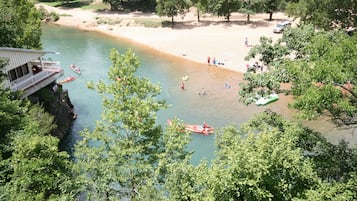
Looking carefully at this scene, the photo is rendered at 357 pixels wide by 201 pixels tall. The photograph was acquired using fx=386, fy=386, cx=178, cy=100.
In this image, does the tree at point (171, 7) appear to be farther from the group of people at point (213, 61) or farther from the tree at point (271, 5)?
the group of people at point (213, 61)

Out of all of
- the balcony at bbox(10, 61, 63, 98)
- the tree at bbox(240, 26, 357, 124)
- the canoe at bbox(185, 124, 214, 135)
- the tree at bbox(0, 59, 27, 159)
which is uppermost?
the tree at bbox(240, 26, 357, 124)

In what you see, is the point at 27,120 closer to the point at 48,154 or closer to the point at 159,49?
the point at 48,154

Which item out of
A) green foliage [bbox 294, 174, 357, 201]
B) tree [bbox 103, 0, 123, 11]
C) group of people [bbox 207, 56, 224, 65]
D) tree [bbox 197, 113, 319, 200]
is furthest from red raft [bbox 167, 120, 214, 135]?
tree [bbox 103, 0, 123, 11]

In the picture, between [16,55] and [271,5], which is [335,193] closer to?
[16,55]

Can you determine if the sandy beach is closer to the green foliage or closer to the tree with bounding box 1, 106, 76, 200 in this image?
the tree with bounding box 1, 106, 76, 200

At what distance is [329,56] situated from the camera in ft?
51.0

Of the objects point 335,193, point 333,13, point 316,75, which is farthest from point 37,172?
point 333,13

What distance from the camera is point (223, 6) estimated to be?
6731 cm

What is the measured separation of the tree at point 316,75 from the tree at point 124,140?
502 cm

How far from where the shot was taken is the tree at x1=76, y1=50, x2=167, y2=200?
635 inches

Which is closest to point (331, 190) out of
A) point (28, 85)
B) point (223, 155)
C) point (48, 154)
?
point (223, 155)

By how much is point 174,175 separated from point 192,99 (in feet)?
Result: 96.6

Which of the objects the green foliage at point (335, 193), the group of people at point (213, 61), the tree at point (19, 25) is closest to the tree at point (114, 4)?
the group of people at point (213, 61)

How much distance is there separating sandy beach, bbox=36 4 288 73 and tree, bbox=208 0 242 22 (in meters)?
2.03
